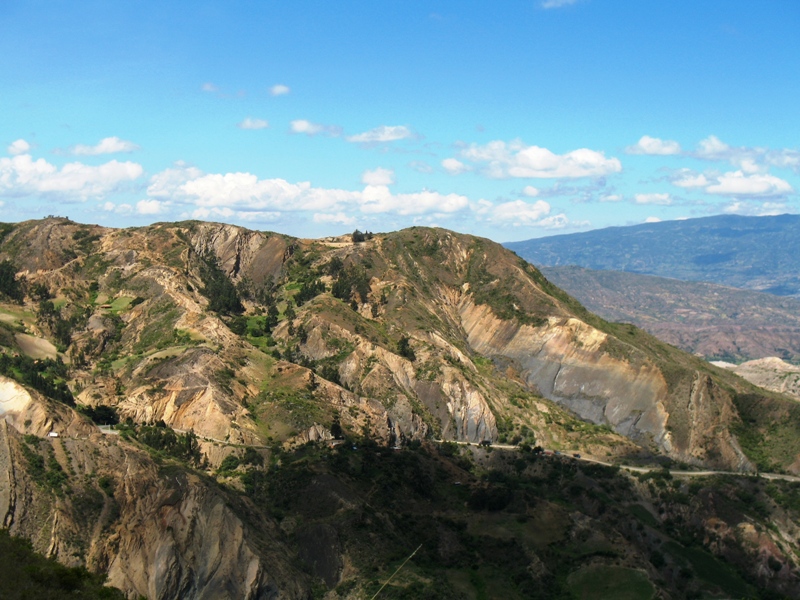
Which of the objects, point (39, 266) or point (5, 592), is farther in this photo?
point (39, 266)

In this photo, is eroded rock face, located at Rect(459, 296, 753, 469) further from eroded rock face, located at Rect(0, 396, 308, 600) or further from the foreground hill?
eroded rock face, located at Rect(0, 396, 308, 600)

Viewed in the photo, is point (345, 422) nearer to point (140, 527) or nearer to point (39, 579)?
point (140, 527)

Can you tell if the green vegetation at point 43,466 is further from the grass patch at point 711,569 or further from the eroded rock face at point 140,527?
the grass patch at point 711,569

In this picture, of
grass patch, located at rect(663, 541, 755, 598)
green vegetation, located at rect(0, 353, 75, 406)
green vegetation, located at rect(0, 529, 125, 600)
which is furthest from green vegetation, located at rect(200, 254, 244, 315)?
green vegetation, located at rect(0, 529, 125, 600)

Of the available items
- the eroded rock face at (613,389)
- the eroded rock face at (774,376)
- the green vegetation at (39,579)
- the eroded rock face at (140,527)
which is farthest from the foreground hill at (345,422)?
the eroded rock face at (774,376)

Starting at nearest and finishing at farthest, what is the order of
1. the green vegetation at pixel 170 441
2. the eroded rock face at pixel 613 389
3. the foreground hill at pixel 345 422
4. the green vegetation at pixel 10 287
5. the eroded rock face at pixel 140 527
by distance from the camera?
the eroded rock face at pixel 140 527 < the foreground hill at pixel 345 422 < the green vegetation at pixel 170 441 < the eroded rock face at pixel 613 389 < the green vegetation at pixel 10 287

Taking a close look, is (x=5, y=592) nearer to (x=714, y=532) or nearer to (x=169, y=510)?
(x=169, y=510)

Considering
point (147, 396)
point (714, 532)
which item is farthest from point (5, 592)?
point (714, 532)
